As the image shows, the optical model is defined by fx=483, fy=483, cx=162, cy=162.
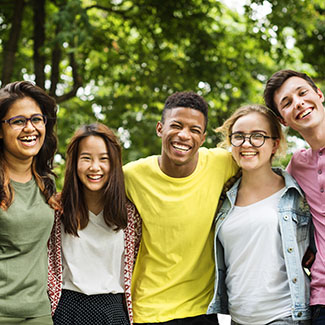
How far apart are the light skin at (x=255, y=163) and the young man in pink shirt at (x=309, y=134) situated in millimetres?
166

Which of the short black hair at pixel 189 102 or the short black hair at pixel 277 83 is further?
the short black hair at pixel 189 102

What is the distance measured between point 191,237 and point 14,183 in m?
1.31

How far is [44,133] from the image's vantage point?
3.31m

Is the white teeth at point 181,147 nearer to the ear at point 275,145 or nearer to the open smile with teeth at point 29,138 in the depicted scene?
the ear at point 275,145

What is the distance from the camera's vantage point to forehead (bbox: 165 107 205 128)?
3688 mm

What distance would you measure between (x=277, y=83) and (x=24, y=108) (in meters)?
1.80

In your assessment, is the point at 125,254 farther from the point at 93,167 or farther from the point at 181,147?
the point at 181,147

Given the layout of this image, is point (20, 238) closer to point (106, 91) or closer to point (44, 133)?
point (44, 133)

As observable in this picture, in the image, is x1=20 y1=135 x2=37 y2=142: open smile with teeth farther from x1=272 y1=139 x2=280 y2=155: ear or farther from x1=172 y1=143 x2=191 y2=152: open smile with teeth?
x1=272 y1=139 x2=280 y2=155: ear

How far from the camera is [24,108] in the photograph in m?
3.20

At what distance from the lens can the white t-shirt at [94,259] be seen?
129 inches

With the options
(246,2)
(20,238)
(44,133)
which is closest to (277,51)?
(246,2)

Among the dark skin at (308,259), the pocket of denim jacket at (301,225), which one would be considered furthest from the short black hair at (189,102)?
the dark skin at (308,259)

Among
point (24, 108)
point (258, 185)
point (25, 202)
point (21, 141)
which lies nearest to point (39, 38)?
point (24, 108)
